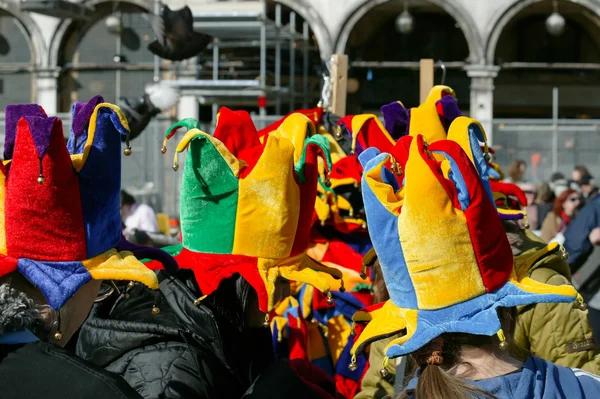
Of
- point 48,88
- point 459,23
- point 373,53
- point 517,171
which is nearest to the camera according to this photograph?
point 517,171

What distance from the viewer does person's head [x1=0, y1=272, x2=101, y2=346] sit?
234 centimetres

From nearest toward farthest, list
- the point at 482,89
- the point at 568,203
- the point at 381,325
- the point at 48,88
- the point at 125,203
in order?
the point at 381,325 → the point at 568,203 → the point at 125,203 → the point at 482,89 → the point at 48,88

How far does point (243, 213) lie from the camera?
130 inches

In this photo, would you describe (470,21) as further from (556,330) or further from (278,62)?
(556,330)

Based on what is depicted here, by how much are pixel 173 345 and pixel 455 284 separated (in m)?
1.02

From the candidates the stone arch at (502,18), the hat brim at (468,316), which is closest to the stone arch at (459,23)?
the stone arch at (502,18)

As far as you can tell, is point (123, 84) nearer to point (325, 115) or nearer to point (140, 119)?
point (140, 119)

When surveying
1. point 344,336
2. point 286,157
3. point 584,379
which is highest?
point 286,157

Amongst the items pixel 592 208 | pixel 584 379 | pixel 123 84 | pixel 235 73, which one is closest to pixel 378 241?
pixel 584 379

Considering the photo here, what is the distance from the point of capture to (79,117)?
2.78m

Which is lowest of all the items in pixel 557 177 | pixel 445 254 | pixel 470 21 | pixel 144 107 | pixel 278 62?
pixel 445 254

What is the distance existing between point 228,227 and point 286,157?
30 cm

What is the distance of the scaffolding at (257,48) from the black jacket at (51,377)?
15.3 m

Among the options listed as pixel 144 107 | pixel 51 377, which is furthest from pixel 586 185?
pixel 51 377
